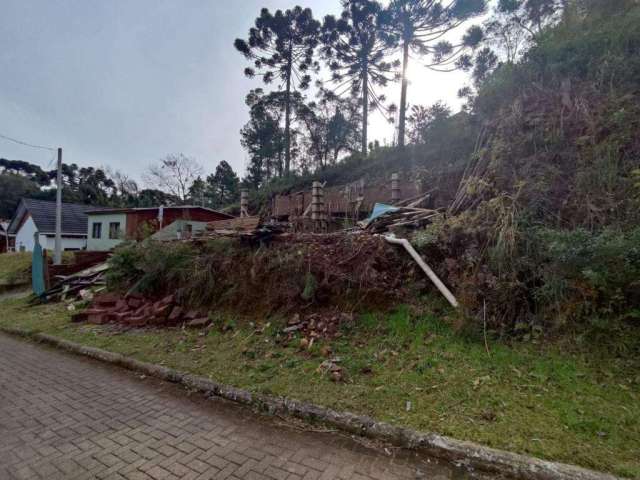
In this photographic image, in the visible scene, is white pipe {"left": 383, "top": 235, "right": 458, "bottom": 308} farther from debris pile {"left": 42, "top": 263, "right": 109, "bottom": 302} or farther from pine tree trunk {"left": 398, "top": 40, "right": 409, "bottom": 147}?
pine tree trunk {"left": 398, "top": 40, "right": 409, "bottom": 147}

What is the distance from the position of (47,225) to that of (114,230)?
342 inches

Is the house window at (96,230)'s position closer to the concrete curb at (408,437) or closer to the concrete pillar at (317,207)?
the concrete pillar at (317,207)

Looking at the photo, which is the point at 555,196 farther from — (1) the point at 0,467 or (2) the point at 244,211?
(2) the point at 244,211

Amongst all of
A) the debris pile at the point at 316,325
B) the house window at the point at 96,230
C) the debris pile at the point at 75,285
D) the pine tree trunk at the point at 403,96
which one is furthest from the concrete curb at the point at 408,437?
the house window at the point at 96,230

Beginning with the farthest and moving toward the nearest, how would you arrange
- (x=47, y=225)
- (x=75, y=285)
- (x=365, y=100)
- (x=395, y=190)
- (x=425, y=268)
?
(x=47, y=225), (x=365, y=100), (x=75, y=285), (x=395, y=190), (x=425, y=268)

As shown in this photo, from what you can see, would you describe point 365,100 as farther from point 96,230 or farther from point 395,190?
point 96,230

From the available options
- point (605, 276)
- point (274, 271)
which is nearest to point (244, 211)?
point (274, 271)

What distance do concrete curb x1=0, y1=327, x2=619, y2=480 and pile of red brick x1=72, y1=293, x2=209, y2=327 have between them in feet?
5.76

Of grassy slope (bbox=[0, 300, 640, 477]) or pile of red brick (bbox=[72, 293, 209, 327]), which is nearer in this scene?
grassy slope (bbox=[0, 300, 640, 477])

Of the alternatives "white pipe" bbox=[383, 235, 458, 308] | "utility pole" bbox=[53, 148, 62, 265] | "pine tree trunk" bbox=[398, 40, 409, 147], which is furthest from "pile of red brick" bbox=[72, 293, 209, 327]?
"pine tree trunk" bbox=[398, 40, 409, 147]

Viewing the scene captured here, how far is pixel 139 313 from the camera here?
18.5 ft

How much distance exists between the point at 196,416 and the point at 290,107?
771 inches

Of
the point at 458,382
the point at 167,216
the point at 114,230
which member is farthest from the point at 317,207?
the point at 114,230

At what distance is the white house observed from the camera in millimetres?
23156
